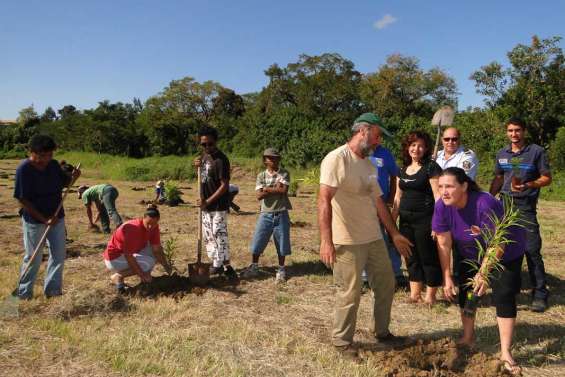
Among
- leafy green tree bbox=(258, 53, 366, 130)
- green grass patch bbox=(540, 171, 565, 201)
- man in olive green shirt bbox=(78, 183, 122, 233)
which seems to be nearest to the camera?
man in olive green shirt bbox=(78, 183, 122, 233)

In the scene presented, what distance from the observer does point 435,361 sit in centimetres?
336

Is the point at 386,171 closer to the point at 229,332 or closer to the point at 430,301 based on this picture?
the point at 430,301

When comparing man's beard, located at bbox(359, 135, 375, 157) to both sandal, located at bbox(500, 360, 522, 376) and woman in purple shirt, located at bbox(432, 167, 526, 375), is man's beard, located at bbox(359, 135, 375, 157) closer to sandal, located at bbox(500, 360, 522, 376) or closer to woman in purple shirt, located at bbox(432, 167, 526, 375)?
woman in purple shirt, located at bbox(432, 167, 526, 375)

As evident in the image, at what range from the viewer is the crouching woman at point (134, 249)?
5031mm

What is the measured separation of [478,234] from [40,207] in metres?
4.31

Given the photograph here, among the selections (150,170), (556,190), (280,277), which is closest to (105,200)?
(280,277)

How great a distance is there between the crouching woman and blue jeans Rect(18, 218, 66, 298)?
51 centimetres

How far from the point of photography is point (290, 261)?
22.1ft

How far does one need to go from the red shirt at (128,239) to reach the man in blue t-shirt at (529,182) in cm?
404

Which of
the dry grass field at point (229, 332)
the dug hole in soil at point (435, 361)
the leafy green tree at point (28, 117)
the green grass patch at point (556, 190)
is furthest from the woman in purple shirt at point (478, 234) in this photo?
the leafy green tree at point (28, 117)

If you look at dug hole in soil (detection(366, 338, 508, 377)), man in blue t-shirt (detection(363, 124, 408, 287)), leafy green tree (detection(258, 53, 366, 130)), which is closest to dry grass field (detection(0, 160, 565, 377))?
dug hole in soil (detection(366, 338, 508, 377))

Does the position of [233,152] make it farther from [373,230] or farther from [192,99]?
[373,230]

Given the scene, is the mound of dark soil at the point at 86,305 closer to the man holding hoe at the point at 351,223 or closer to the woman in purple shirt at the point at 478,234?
the man holding hoe at the point at 351,223

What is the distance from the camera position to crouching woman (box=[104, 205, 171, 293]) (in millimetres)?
5031
